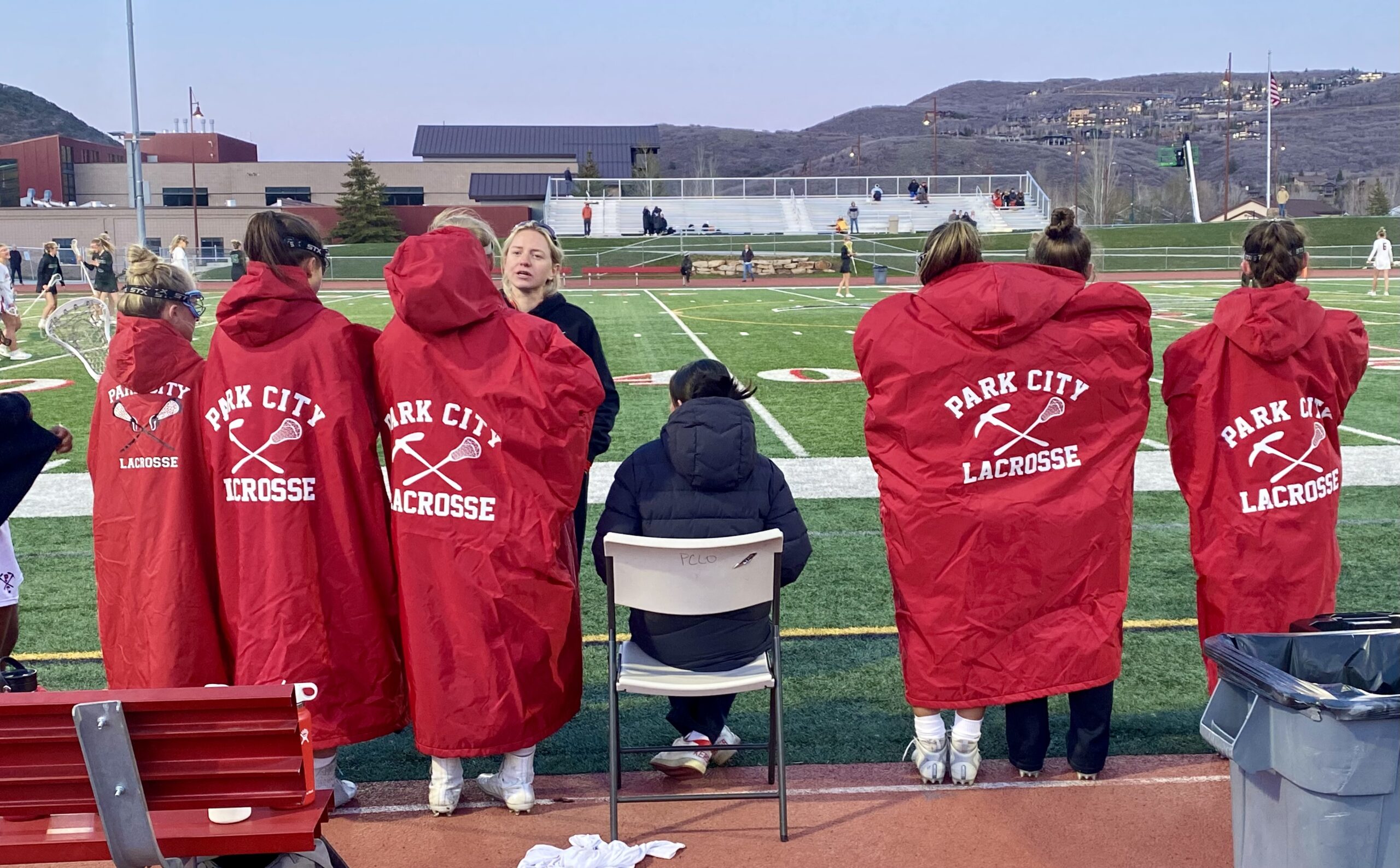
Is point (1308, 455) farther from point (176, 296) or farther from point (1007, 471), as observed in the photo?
point (176, 296)

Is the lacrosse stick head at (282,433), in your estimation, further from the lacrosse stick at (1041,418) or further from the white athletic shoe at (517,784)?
the lacrosse stick at (1041,418)

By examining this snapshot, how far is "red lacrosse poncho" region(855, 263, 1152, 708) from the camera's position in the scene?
410 centimetres

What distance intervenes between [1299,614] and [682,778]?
2.21 meters

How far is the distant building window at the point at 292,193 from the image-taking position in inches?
2899

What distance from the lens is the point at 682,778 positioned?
4434 millimetres

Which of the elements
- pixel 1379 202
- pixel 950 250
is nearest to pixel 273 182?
pixel 1379 202

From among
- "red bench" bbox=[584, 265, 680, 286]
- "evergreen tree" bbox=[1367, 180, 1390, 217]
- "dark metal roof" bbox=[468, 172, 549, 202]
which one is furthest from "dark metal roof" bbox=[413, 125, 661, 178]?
"evergreen tree" bbox=[1367, 180, 1390, 217]

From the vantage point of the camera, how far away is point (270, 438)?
3.93 metres

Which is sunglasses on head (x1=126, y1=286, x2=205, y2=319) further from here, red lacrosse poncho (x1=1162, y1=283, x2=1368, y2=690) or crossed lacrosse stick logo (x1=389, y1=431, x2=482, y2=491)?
red lacrosse poncho (x1=1162, y1=283, x2=1368, y2=690)

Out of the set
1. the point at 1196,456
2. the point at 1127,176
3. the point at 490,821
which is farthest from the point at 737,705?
the point at 1127,176

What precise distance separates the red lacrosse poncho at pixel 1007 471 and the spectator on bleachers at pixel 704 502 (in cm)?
41

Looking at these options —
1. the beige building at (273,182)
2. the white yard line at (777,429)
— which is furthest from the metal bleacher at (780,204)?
the white yard line at (777,429)

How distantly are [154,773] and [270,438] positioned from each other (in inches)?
55.1

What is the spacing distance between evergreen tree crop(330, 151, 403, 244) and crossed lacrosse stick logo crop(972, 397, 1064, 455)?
194 feet
